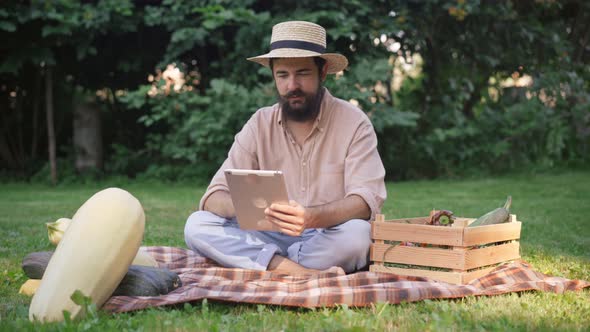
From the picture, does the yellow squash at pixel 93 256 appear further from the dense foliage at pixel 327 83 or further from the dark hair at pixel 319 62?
the dense foliage at pixel 327 83

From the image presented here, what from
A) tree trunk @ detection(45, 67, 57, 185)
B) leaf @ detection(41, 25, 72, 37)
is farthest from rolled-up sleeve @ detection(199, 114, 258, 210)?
tree trunk @ detection(45, 67, 57, 185)

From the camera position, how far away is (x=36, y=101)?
1146 centimetres

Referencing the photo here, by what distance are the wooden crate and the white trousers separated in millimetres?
110

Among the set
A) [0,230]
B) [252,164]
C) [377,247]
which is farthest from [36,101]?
[377,247]

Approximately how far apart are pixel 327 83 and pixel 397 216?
2957mm

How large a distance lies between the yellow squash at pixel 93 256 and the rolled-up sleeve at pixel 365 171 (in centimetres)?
128

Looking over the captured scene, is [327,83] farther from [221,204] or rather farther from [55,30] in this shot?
[221,204]

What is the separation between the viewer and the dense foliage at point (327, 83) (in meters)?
9.35

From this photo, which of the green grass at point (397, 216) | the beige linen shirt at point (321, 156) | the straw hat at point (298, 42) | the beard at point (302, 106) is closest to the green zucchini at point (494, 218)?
the green grass at point (397, 216)

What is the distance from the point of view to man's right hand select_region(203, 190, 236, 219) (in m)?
4.10

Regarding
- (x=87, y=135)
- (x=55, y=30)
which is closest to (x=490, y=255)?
(x=55, y=30)

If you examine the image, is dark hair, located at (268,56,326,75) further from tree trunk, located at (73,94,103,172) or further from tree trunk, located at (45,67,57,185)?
tree trunk, located at (73,94,103,172)

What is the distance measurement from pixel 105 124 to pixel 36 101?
46.3 inches

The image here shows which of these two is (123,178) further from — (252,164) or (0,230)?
(252,164)
